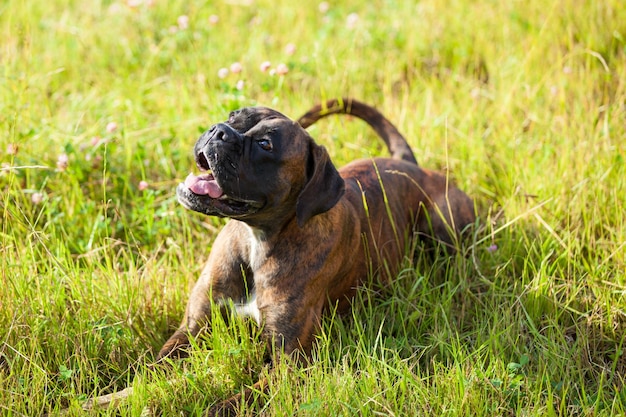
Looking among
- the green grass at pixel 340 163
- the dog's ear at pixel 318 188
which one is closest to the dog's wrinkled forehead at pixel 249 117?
the dog's ear at pixel 318 188

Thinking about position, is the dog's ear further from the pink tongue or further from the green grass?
the green grass

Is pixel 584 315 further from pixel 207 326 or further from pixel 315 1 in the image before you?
pixel 315 1

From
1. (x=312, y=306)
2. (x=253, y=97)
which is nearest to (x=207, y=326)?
(x=312, y=306)

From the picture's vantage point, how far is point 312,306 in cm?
397

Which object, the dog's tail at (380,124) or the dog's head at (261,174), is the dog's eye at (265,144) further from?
the dog's tail at (380,124)

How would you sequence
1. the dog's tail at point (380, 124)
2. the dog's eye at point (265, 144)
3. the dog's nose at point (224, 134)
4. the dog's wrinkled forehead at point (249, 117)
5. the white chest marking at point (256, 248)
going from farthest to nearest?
the dog's tail at point (380, 124)
the white chest marking at point (256, 248)
the dog's wrinkled forehead at point (249, 117)
the dog's eye at point (265, 144)
the dog's nose at point (224, 134)

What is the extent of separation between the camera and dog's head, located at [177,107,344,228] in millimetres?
3629

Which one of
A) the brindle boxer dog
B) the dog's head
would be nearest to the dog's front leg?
the brindle boxer dog

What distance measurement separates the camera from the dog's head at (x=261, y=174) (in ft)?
11.9

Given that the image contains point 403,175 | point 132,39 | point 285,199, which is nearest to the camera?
point 285,199

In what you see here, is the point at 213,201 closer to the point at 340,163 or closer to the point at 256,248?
the point at 256,248

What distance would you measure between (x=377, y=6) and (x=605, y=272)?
3.99 metres

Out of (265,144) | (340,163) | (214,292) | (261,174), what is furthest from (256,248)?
(340,163)

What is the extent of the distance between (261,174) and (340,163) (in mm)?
1721
